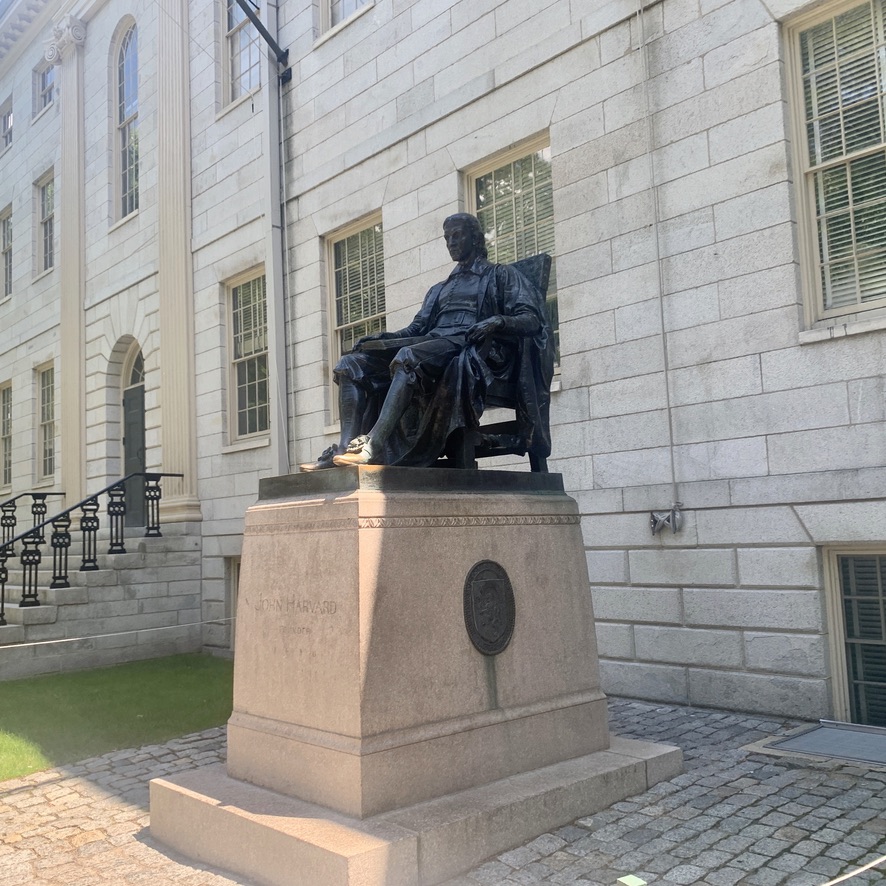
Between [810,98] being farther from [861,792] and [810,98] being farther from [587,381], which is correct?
[861,792]

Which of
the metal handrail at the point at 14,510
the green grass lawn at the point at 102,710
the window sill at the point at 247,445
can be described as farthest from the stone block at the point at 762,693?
the metal handrail at the point at 14,510

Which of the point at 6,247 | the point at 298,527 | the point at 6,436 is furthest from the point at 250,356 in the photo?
the point at 6,247

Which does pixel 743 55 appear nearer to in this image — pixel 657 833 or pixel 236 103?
pixel 657 833

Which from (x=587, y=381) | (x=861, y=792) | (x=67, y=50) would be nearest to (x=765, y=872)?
(x=861, y=792)

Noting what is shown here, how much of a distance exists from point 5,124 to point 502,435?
69.2 ft

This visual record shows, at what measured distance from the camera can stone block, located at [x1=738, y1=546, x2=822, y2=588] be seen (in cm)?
685

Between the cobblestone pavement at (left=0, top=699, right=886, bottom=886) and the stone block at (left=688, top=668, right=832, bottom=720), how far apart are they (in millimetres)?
715

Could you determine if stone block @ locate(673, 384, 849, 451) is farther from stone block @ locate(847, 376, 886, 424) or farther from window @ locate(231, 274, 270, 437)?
Answer: window @ locate(231, 274, 270, 437)

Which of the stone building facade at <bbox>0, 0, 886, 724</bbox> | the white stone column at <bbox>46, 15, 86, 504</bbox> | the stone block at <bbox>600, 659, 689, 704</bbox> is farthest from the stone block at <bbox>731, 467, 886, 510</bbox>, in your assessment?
the white stone column at <bbox>46, 15, 86, 504</bbox>

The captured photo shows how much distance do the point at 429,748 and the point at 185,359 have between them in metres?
10.9

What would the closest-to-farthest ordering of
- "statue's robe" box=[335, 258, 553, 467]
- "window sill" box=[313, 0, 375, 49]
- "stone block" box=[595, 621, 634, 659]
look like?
1. "statue's robe" box=[335, 258, 553, 467]
2. "stone block" box=[595, 621, 634, 659]
3. "window sill" box=[313, 0, 375, 49]

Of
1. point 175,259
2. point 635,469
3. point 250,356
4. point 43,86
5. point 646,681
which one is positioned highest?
point 43,86

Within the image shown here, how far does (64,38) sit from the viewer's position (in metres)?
17.9

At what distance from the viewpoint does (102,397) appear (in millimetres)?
16578
